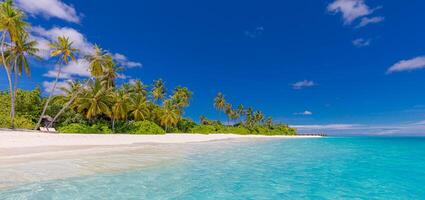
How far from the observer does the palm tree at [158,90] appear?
62375 mm

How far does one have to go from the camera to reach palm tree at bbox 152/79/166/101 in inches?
2456

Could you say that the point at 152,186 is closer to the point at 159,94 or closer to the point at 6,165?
the point at 6,165

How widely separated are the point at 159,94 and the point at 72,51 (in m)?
29.9

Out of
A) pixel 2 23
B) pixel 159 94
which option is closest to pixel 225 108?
pixel 159 94

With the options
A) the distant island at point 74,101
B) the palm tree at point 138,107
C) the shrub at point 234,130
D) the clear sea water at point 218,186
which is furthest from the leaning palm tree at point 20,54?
the shrub at point 234,130

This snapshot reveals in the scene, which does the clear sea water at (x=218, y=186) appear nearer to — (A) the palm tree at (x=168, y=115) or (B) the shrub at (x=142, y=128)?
(B) the shrub at (x=142, y=128)

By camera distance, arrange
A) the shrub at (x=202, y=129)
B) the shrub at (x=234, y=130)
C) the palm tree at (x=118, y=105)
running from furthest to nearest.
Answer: the shrub at (x=234, y=130) → the shrub at (x=202, y=129) → the palm tree at (x=118, y=105)

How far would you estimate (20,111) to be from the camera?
37.6 m

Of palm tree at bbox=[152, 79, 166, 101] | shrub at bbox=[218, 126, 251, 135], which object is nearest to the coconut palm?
palm tree at bbox=[152, 79, 166, 101]

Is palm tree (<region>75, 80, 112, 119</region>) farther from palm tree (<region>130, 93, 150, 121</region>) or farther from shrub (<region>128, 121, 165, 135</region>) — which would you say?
palm tree (<region>130, 93, 150, 121</region>)

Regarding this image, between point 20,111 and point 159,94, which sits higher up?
point 159,94

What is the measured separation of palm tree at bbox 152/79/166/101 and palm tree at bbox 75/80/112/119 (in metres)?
22.9

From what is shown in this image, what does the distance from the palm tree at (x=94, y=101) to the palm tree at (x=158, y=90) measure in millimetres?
22895

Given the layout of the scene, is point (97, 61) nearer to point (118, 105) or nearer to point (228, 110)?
point (118, 105)
